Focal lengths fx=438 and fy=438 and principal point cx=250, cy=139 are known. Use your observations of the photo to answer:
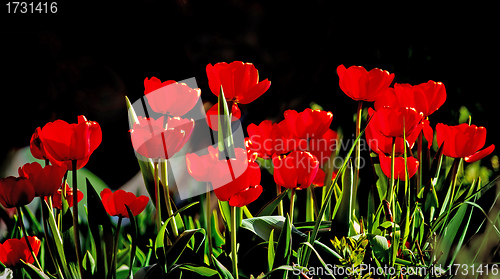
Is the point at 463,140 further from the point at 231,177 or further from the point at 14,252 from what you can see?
the point at 14,252

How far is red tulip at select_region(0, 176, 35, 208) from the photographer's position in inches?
23.6

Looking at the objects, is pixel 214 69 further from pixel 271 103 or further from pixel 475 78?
pixel 475 78

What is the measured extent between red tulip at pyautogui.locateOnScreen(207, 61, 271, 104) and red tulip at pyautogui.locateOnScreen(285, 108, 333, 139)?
0.06 metres

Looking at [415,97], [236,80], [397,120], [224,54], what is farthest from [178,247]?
[224,54]

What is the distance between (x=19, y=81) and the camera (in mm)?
1675

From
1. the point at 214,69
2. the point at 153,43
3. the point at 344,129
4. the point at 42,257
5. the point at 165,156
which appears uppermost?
the point at 153,43

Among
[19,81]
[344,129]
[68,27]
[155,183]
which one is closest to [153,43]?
[68,27]

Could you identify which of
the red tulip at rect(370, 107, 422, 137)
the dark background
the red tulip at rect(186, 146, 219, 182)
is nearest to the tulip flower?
the red tulip at rect(370, 107, 422, 137)

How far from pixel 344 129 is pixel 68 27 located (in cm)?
114

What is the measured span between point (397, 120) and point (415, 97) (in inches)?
5.0

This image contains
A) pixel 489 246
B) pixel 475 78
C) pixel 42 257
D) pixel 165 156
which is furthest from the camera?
pixel 475 78

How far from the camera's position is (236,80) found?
2.30 ft

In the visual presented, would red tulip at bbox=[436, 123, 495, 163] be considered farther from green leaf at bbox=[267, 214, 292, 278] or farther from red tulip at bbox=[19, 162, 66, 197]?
red tulip at bbox=[19, 162, 66, 197]

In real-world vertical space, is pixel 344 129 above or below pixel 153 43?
below
